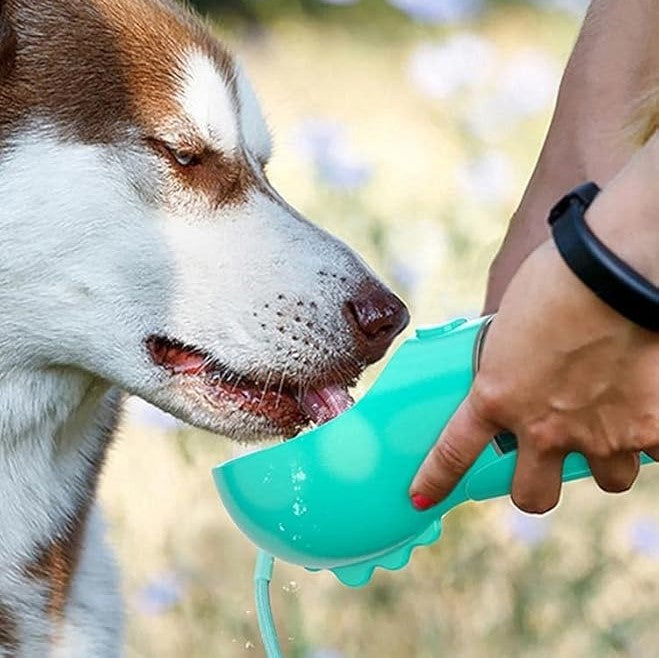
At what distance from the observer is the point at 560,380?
186 cm

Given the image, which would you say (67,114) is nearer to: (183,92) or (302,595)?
(183,92)

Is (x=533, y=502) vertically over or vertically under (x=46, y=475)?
over

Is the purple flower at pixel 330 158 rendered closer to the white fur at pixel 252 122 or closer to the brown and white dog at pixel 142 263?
the white fur at pixel 252 122

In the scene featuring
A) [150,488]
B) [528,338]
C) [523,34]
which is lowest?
[523,34]

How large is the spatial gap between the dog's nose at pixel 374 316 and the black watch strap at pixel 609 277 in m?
0.76

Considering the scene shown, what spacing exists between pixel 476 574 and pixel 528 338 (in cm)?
181

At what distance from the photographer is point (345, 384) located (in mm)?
2621

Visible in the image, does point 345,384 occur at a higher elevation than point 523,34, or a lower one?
higher

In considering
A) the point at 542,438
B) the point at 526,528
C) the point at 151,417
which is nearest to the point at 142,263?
the point at 542,438

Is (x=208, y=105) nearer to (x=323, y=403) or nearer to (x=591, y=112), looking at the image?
(x=323, y=403)

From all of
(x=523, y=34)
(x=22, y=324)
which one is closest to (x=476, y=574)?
(x=22, y=324)

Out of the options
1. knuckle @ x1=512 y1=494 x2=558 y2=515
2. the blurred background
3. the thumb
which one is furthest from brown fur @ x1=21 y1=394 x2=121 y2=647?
knuckle @ x1=512 y1=494 x2=558 y2=515

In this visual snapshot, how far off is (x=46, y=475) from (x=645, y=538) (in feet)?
4.41

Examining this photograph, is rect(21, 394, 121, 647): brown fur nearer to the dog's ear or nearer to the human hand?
the dog's ear
